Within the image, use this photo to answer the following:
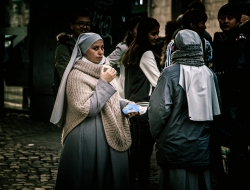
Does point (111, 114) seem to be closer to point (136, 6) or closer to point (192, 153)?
point (192, 153)

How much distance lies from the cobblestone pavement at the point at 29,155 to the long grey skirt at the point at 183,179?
169cm

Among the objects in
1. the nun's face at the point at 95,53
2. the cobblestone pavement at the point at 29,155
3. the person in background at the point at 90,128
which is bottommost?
the cobblestone pavement at the point at 29,155

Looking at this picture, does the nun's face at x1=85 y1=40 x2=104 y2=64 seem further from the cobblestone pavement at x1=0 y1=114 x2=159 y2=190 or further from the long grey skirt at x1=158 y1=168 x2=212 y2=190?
the cobblestone pavement at x1=0 y1=114 x2=159 y2=190

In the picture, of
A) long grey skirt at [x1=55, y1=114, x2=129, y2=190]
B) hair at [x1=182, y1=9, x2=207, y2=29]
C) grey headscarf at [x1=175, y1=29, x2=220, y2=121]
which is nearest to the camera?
grey headscarf at [x1=175, y1=29, x2=220, y2=121]

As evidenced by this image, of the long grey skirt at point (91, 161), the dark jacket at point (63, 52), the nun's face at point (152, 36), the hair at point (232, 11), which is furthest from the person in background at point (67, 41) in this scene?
the long grey skirt at point (91, 161)

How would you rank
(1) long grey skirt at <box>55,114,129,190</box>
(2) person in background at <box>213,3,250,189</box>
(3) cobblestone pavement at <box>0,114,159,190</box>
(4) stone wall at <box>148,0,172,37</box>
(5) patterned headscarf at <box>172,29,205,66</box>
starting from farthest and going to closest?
(4) stone wall at <box>148,0,172,37</box>, (3) cobblestone pavement at <box>0,114,159,190</box>, (2) person in background at <box>213,3,250,189</box>, (1) long grey skirt at <box>55,114,129,190</box>, (5) patterned headscarf at <box>172,29,205,66</box>

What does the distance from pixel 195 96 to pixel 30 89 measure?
7970 millimetres

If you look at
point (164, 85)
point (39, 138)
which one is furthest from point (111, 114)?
point (39, 138)

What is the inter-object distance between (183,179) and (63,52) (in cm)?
294

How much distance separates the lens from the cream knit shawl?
5.13 metres

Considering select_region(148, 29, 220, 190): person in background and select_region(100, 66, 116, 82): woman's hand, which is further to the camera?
select_region(100, 66, 116, 82): woman's hand

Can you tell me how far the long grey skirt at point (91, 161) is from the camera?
5195 mm

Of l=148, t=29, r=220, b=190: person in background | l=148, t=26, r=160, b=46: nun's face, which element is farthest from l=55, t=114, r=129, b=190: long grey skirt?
l=148, t=26, r=160, b=46: nun's face

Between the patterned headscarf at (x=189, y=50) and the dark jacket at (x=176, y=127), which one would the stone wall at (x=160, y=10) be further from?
the dark jacket at (x=176, y=127)
